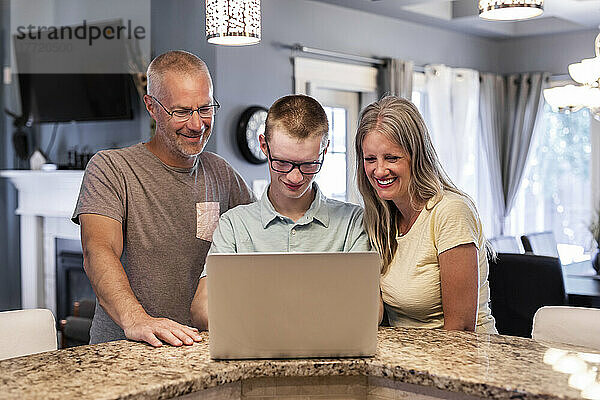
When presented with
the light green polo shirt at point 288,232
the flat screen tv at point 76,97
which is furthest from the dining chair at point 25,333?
the flat screen tv at point 76,97

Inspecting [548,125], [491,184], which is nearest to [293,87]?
[491,184]

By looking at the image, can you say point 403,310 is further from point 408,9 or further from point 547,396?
point 408,9

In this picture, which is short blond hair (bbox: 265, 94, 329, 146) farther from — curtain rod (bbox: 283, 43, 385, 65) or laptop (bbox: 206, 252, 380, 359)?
curtain rod (bbox: 283, 43, 385, 65)

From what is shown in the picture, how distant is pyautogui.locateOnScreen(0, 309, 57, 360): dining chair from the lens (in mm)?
1987

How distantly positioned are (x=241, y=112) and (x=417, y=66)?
6.63ft

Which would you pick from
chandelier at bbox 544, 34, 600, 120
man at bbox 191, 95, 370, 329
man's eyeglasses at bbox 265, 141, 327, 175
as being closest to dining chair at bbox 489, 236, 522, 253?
chandelier at bbox 544, 34, 600, 120

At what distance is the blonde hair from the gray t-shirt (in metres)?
0.56

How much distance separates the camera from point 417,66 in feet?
20.3

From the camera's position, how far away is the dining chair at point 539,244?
484 centimetres

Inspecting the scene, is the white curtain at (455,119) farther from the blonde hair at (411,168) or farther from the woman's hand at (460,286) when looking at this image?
the woman's hand at (460,286)

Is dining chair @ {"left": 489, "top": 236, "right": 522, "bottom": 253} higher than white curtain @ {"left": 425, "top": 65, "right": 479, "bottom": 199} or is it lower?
lower

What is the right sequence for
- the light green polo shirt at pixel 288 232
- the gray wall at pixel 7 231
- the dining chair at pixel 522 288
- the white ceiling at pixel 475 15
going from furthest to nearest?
the gray wall at pixel 7 231
the white ceiling at pixel 475 15
the dining chair at pixel 522 288
the light green polo shirt at pixel 288 232

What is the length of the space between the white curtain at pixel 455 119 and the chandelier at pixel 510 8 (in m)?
4.11

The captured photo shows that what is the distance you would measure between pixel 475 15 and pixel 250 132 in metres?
2.36
